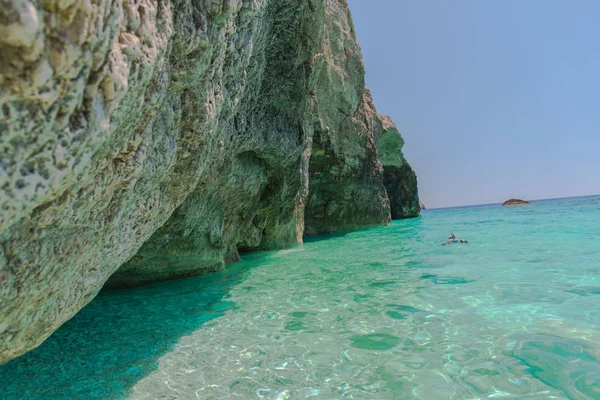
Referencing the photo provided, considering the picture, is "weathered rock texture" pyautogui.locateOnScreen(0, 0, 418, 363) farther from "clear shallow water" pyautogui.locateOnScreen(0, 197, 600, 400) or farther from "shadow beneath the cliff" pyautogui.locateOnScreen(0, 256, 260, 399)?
"clear shallow water" pyautogui.locateOnScreen(0, 197, 600, 400)

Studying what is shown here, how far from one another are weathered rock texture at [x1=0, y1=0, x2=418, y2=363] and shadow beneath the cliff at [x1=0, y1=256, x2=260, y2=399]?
1.79ft

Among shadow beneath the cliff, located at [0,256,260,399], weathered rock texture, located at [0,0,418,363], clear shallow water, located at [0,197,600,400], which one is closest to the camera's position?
weathered rock texture, located at [0,0,418,363]

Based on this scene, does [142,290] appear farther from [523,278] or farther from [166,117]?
[523,278]

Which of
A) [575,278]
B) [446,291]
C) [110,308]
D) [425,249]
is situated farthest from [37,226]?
[425,249]

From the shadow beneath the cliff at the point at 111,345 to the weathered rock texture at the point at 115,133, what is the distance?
547 millimetres

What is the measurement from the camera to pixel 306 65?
27.6ft

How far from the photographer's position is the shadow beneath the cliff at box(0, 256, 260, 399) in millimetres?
2867

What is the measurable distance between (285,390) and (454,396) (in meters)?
1.22

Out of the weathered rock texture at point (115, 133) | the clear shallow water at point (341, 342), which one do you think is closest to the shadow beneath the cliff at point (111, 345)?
the clear shallow water at point (341, 342)

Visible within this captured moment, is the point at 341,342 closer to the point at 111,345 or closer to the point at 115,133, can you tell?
the point at 111,345

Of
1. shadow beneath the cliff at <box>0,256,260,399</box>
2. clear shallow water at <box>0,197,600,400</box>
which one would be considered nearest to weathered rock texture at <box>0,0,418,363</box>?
shadow beneath the cliff at <box>0,256,260,399</box>

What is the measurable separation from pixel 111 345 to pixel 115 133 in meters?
2.54

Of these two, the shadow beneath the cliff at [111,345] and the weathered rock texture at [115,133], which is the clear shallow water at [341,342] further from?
the weathered rock texture at [115,133]

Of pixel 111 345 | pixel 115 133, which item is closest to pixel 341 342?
pixel 111 345
